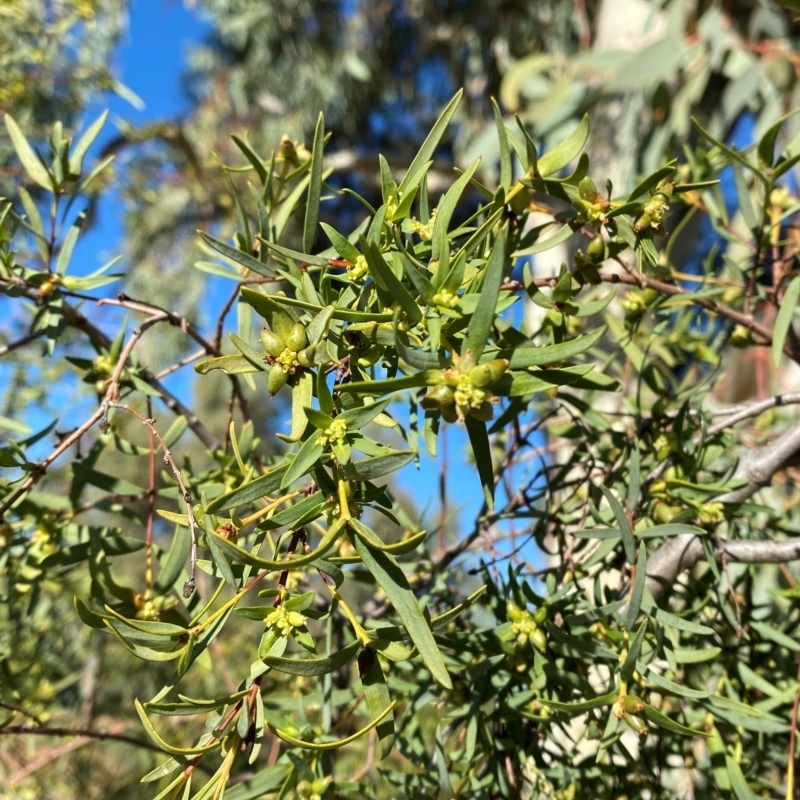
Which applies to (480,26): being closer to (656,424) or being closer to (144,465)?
(144,465)

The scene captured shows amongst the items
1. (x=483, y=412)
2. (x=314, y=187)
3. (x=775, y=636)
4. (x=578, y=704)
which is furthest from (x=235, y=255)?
(x=775, y=636)

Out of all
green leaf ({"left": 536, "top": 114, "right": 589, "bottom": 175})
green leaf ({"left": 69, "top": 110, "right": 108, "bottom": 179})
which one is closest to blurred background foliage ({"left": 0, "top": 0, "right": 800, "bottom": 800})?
green leaf ({"left": 69, "top": 110, "right": 108, "bottom": 179})

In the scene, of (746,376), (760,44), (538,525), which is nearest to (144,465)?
(746,376)

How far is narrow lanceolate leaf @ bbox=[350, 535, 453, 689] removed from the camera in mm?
225

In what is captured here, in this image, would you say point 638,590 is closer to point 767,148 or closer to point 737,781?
point 737,781

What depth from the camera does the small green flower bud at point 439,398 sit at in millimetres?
214

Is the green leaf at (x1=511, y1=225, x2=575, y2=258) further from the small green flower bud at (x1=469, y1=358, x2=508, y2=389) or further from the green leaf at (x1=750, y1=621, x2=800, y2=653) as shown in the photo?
the green leaf at (x1=750, y1=621, x2=800, y2=653)

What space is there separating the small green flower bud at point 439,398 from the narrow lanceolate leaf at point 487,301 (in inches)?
0.6

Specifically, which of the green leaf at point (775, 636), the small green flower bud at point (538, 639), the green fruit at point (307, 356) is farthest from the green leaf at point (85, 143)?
the green leaf at point (775, 636)

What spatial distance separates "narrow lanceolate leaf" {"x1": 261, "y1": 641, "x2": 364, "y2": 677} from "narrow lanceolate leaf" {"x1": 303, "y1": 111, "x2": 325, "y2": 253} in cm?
18

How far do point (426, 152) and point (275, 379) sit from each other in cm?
12

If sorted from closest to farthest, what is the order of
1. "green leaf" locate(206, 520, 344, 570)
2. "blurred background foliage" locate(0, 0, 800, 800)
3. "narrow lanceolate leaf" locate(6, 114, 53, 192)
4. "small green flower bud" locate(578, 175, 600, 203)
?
1. "green leaf" locate(206, 520, 344, 570)
2. "small green flower bud" locate(578, 175, 600, 203)
3. "narrow lanceolate leaf" locate(6, 114, 53, 192)
4. "blurred background foliage" locate(0, 0, 800, 800)

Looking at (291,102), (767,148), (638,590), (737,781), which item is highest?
(291,102)

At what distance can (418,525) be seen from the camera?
52cm
